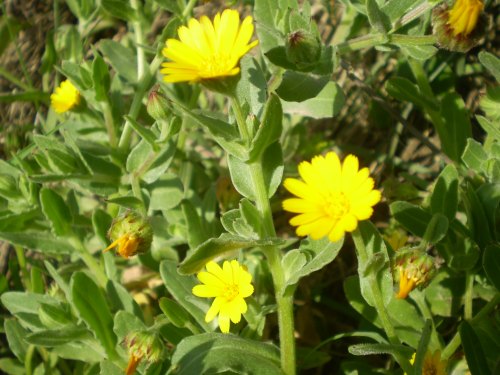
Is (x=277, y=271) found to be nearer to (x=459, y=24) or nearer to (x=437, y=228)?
(x=437, y=228)

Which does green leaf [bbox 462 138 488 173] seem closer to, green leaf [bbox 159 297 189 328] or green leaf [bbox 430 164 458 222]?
green leaf [bbox 430 164 458 222]

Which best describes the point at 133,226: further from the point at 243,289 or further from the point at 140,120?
the point at 140,120

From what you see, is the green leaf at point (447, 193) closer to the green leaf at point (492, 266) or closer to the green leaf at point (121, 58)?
the green leaf at point (492, 266)

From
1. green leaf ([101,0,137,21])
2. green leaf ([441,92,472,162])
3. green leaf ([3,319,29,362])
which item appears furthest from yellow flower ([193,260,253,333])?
green leaf ([101,0,137,21])

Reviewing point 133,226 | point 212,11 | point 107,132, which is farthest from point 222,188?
point 212,11

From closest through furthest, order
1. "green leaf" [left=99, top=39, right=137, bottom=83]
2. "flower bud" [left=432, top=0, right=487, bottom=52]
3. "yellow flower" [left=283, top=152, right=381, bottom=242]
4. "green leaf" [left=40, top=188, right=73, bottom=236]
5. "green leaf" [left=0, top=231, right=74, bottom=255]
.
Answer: "yellow flower" [left=283, top=152, right=381, bottom=242] → "flower bud" [left=432, top=0, right=487, bottom=52] → "green leaf" [left=40, top=188, right=73, bottom=236] → "green leaf" [left=0, top=231, right=74, bottom=255] → "green leaf" [left=99, top=39, right=137, bottom=83]

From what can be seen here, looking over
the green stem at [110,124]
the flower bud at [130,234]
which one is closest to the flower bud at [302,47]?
the flower bud at [130,234]
